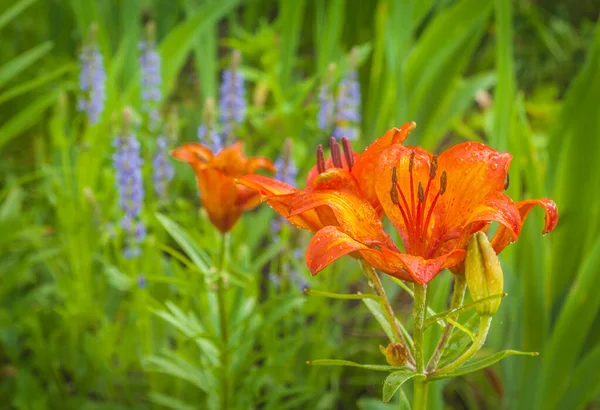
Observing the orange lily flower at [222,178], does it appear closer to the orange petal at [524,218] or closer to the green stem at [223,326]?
the green stem at [223,326]

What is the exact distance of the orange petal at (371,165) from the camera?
2.00 ft

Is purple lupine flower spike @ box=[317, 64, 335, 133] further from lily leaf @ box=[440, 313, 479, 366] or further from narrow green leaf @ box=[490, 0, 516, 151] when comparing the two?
lily leaf @ box=[440, 313, 479, 366]

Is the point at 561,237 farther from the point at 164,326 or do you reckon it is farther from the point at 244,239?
the point at 164,326

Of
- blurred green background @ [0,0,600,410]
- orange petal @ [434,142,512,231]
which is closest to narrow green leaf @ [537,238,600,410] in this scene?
blurred green background @ [0,0,600,410]

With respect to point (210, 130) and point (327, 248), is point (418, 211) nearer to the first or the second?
point (327, 248)

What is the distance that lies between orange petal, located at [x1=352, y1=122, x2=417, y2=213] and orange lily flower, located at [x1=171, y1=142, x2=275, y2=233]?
0.26 meters

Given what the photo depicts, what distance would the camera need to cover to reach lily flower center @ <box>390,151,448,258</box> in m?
0.58

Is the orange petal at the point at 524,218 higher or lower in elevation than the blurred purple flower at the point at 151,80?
lower

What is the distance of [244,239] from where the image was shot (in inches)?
61.8

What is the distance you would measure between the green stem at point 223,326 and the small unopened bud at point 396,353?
0.39 meters

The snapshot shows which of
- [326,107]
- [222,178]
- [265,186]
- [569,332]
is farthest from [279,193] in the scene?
[326,107]

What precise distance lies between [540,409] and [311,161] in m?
0.72

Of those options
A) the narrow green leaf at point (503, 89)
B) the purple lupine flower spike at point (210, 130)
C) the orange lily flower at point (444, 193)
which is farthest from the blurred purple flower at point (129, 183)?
the orange lily flower at point (444, 193)

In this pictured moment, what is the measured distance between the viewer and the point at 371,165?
61cm
